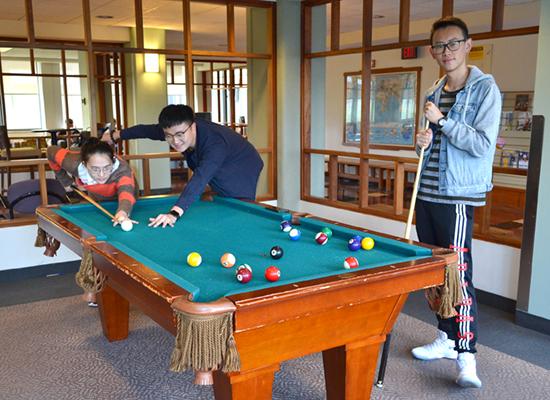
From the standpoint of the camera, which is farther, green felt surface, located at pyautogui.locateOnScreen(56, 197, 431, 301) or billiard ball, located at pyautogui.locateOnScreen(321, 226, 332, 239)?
billiard ball, located at pyautogui.locateOnScreen(321, 226, 332, 239)

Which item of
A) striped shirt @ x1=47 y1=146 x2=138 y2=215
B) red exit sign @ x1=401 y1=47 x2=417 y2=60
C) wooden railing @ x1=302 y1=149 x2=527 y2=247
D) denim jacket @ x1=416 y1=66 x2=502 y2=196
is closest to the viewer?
denim jacket @ x1=416 y1=66 x2=502 y2=196

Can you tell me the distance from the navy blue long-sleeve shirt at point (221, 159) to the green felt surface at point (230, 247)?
27 cm

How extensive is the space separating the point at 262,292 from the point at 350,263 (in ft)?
1.32

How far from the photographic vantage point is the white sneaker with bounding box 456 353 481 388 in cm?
249

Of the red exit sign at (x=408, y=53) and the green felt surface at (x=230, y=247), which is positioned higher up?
the red exit sign at (x=408, y=53)

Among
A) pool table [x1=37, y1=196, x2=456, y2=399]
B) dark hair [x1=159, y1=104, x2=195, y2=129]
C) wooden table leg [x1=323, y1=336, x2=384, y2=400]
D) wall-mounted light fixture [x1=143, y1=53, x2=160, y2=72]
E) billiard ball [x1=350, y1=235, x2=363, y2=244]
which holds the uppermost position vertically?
Answer: wall-mounted light fixture [x1=143, y1=53, x2=160, y2=72]

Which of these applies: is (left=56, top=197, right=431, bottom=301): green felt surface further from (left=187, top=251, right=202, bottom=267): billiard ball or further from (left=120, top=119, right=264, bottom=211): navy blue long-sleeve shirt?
(left=120, top=119, right=264, bottom=211): navy blue long-sleeve shirt

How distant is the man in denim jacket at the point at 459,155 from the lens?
2357 millimetres

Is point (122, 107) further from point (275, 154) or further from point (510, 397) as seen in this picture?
point (510, 397)

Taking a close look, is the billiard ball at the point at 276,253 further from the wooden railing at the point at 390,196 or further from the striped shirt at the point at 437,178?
the wooden railing at the point at 390,196

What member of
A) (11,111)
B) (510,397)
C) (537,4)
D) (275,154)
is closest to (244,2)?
(275,154)

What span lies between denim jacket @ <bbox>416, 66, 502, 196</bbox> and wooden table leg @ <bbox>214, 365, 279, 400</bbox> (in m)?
1.26

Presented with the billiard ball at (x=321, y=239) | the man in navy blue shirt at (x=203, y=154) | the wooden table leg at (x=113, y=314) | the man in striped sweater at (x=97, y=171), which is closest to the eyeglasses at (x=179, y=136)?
the man in navy blue shirt at (x=203, y=154)

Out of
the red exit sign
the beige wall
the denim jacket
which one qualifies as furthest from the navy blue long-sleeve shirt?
the red exit sign
